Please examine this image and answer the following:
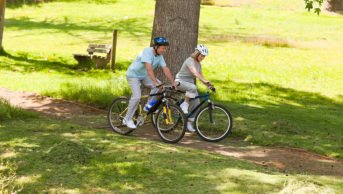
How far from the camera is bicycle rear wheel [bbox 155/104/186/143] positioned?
28.8 feet

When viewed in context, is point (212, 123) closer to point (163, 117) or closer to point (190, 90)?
point (190, 90)

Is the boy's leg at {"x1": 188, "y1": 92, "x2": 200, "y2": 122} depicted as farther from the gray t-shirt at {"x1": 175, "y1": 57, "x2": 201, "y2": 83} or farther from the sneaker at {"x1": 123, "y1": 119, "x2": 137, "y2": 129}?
the sneaker at {"x1": 123, "y1": 119, "x2": 137, "y2": 129}

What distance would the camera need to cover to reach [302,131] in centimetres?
1037

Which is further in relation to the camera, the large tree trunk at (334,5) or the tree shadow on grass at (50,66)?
the large tree trunk at (334,5)

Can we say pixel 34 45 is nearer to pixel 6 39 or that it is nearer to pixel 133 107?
pixel 6 39

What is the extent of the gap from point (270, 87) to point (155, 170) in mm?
10438

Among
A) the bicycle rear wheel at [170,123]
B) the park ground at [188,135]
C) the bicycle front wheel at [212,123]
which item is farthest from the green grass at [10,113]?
the bicycle front wheel at [212,123]

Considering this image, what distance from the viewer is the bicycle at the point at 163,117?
28.8 ft

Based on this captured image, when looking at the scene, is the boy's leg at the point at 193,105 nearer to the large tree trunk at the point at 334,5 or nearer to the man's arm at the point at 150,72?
the man's arm at the point at 150,72

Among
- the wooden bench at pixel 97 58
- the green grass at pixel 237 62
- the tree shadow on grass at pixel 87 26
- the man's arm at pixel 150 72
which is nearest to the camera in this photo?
the man's arm at pixel 150 72

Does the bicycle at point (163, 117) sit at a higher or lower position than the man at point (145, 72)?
lower

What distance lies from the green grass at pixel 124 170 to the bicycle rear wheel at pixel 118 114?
1674 mm

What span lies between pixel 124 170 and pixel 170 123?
2.82 metres

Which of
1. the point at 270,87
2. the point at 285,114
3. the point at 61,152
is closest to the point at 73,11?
the point at 270,87
